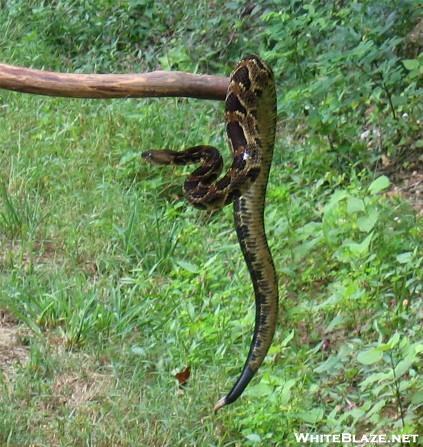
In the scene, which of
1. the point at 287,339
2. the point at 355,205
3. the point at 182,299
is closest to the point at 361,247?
the point at 355,205

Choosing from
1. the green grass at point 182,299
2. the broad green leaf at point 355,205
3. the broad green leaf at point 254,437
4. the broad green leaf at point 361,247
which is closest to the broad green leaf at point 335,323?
the green grass at point 182,299

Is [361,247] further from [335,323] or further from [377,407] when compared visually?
[377,407]

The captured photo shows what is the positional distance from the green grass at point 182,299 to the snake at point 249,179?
393 millimetres

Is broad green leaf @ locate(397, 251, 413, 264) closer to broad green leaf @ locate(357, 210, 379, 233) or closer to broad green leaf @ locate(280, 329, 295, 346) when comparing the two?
broad green leaf @ locate(357, 210, 379, 233)

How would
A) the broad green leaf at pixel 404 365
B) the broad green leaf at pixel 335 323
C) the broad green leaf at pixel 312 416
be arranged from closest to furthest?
the broad green leaf at pixel 404 365 → the broad green leaf at pixel 312 416 → the broad green leaf at pixel 335 323

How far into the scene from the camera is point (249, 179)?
14.9 ft

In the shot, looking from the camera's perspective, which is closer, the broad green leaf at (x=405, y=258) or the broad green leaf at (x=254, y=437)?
the broad green leaf at (x=254, y=437)

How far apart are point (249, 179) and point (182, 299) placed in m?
1.71

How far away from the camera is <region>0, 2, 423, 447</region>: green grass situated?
504cm

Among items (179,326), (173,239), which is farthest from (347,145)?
(179,326)

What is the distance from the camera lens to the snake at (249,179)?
4535 mm

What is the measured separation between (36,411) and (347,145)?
9.17ft

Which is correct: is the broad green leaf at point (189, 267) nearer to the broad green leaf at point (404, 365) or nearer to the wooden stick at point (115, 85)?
the broad green leaf at point (404, 365)

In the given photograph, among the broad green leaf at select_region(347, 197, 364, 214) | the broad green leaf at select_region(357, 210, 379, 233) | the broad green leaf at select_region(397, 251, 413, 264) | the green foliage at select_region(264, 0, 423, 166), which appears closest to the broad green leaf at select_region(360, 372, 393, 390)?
the broad green leaf at select_region(397, 251, 413, 264)
